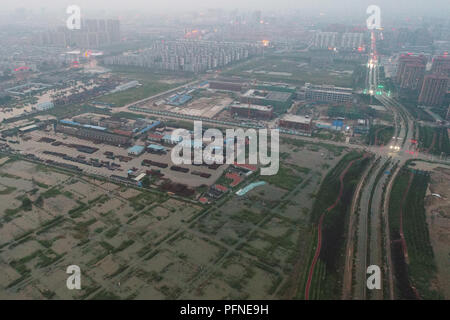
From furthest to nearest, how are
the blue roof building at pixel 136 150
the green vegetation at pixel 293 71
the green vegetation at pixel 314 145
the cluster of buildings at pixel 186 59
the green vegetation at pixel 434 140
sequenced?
the cluster of buildings at pixel 186 59 < the green vegetation at pixel 293 71 < the green vegetation at pixel 434 140 < the green vegetation at pixel 314 145 < the blue roof building at pixel 136 150

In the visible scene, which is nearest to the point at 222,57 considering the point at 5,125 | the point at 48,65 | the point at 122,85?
the point at 122,85

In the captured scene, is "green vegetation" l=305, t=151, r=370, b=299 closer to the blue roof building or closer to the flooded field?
the flooded field

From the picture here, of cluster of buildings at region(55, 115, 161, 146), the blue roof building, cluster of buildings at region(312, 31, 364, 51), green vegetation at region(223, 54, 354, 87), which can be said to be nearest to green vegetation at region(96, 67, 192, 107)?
cluster of buildings at region(55, 115, 161, 146)

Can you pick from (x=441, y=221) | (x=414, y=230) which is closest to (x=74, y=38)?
(x=414, y=230)

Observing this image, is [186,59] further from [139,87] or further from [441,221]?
[441,221]

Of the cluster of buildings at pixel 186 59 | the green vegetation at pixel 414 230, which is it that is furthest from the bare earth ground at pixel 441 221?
the cluster of buildings at pixel 186 59

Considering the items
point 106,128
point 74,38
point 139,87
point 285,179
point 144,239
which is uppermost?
point 74,38

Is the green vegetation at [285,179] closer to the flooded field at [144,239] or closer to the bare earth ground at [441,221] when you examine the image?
the flooded field at [144,239]
